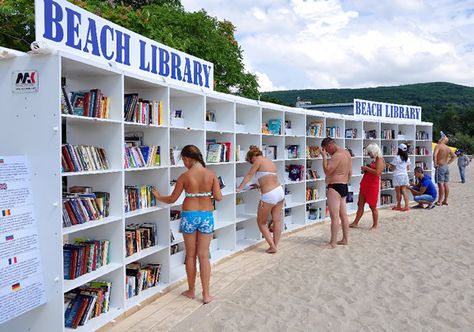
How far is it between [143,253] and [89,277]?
0.91 meters

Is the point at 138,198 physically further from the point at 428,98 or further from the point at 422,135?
the point at 428,98

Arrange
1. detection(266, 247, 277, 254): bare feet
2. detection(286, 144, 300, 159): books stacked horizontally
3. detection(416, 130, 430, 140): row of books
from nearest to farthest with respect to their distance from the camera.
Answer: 1. detection(266, 247, 277, 254): bare feet
2. detection(286, 144, 300, 159): books stacked horizontally
3. detection(416, 130, 430, 140): row of books

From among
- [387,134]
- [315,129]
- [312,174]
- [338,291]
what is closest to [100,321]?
[338,291]

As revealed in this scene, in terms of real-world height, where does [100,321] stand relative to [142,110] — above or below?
below

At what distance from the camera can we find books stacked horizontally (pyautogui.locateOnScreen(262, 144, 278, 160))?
25.1 feet

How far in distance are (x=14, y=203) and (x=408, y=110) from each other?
496 inches

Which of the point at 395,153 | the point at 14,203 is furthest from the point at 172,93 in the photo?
the point at 395,153

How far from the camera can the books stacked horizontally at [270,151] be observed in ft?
25.1

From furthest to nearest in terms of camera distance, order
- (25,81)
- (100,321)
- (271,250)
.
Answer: (271,250)
(100,321)
(25,81)

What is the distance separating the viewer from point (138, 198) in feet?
15.3

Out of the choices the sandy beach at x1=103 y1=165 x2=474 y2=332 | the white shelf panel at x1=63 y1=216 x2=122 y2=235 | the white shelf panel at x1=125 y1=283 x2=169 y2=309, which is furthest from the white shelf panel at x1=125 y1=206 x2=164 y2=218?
the sandy beach at x1=103 y1=165 x2=474 y2=332

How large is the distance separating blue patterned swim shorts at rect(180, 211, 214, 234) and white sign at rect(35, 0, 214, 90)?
4.91ft

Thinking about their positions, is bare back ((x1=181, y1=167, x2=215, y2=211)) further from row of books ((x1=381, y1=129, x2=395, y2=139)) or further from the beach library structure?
row of books ((x1=381, y1=129, x2=395, y2=139))

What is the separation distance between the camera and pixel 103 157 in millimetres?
4109
